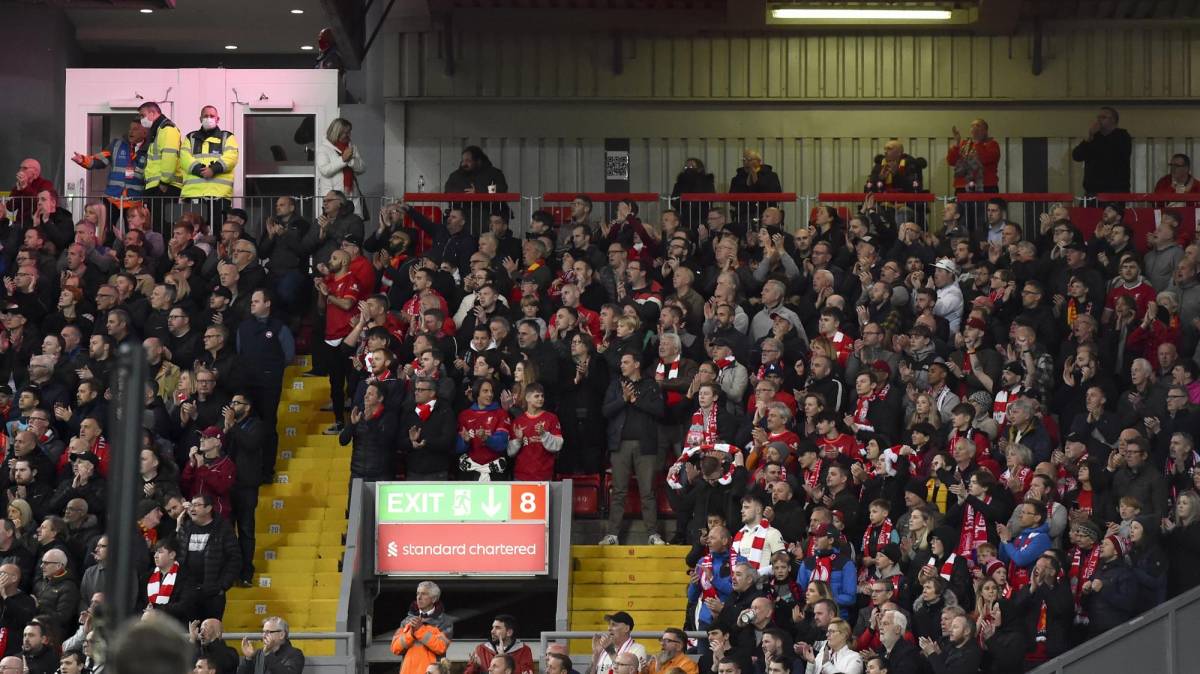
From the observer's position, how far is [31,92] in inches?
963

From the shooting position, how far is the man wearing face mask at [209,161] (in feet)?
70.1

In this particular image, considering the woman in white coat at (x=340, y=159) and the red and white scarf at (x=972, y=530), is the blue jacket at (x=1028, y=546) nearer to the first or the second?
the red and white scarf at (x=972, y=530)

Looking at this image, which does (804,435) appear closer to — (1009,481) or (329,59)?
(1009,481)

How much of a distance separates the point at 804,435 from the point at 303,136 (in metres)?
10.3

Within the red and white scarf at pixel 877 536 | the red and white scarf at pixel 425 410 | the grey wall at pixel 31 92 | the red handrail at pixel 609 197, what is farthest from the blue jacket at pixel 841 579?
the grey wall at pixel 31 92

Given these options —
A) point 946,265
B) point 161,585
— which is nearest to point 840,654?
point 161,585

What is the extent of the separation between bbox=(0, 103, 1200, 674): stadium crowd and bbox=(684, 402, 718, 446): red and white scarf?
0.12 feet

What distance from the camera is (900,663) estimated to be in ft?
43.7

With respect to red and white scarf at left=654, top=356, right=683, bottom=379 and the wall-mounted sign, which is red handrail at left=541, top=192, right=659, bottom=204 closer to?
red and white scarf at left=654, top=356, right=683, bottom=379

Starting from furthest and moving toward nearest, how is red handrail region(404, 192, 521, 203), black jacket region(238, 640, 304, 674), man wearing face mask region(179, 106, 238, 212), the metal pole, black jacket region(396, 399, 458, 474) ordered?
red handrail region(404, 192, 521, 203) < man wearing face mask region(179, 106, 238, 212) < black jacket region(396, 399, 458, 474) < black jacket region(238, 640, 304, 674) < the metal pole

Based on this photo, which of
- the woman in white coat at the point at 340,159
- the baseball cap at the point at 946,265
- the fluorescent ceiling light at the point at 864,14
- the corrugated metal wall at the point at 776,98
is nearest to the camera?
the baseball cap at the point at 946,265

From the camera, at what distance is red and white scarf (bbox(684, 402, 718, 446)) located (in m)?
16.1

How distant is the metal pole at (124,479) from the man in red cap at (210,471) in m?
12.6

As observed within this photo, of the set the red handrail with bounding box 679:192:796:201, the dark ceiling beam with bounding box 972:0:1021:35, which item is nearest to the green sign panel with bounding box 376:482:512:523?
the red handrail with bounding box 679:192:796:201
